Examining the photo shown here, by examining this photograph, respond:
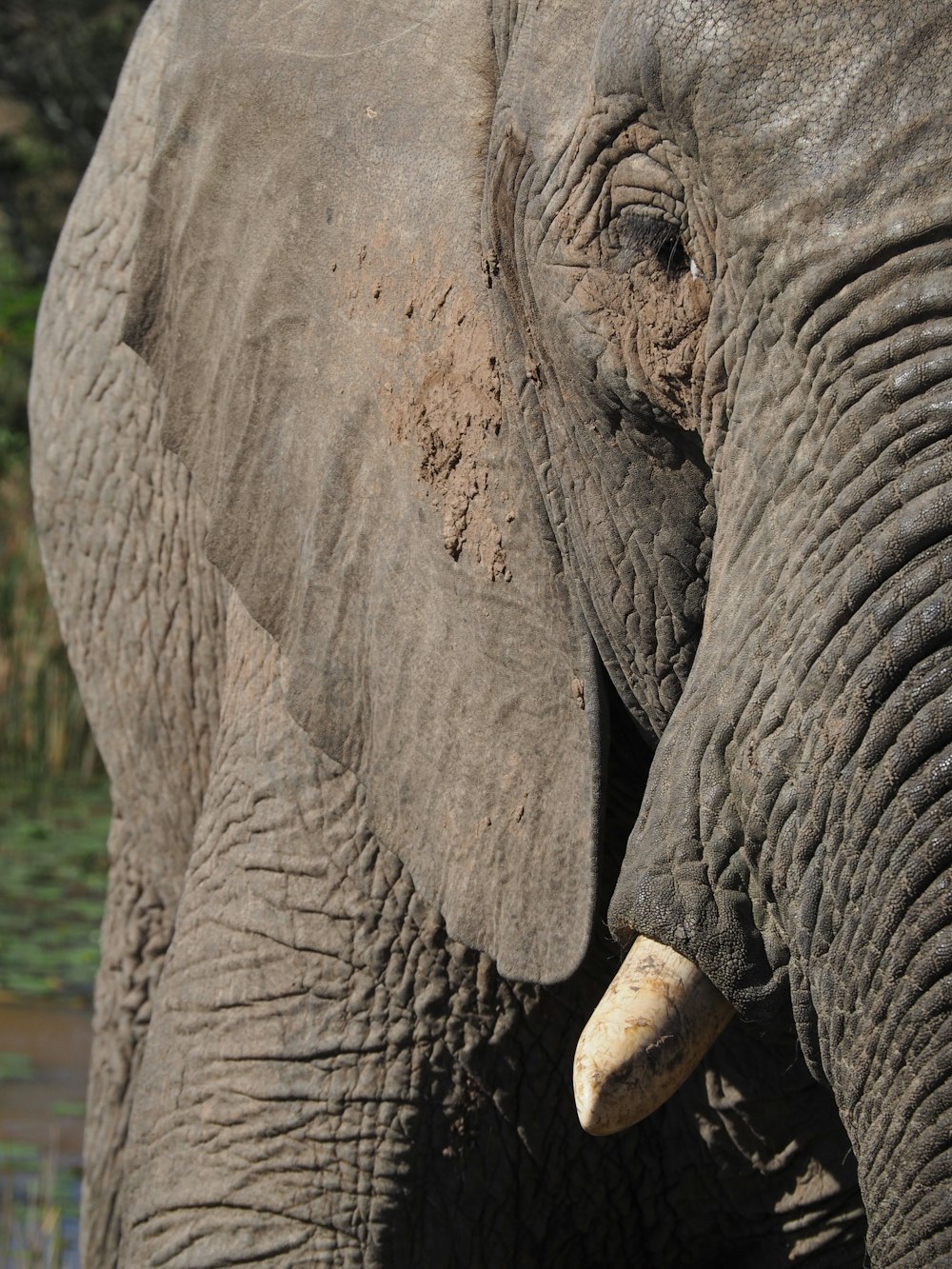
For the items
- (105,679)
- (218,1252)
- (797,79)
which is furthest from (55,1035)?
(797,79)

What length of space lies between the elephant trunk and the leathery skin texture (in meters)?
0.61

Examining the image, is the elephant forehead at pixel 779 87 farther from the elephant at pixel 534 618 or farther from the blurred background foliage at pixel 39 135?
the blurred background foliage at pixel 39 135

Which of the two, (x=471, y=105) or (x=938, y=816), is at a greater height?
(x=471, y=105)

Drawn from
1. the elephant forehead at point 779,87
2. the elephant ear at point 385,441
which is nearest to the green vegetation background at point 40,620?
the elephant ear at point 385,441

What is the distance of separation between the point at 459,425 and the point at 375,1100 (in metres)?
0.74

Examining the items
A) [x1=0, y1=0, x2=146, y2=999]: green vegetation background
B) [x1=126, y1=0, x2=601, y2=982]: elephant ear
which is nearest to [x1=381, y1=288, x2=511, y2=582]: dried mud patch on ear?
[x1=126, y1=0, x2=601, y2=982]: elephant ear

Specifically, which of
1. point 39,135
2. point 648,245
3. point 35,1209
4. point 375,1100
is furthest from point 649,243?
point 39,135

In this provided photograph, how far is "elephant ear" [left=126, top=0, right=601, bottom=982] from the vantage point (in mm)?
1882

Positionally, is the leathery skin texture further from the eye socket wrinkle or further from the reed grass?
the reed grass

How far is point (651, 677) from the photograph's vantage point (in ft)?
5.93

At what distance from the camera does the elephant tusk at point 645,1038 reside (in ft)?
4.99

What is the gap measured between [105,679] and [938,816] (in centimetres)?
190

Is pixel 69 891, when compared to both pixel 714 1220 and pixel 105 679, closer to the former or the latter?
pixel 105 679

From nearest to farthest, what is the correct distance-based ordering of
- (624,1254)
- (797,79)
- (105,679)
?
(797,79), (624,1254), (105,679)
